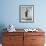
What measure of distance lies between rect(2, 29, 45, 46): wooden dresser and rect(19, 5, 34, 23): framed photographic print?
648 mm

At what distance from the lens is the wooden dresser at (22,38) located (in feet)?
12.1

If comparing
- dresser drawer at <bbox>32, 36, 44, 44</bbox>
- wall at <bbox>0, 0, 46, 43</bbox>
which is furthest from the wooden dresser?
wall at <bbox>0, 0, 46, 43</bbox>

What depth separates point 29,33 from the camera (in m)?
3.68

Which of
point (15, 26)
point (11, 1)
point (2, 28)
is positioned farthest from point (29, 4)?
point (2, 28)

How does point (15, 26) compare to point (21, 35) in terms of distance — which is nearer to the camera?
point (21, 35)

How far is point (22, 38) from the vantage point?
3691 millimetres

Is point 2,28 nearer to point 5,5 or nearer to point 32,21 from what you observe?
point 5,5

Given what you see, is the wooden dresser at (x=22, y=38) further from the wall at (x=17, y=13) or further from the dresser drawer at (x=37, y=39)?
the wall at (x=17, y=13)

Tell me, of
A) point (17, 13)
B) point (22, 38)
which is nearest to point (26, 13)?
point (17, 13)

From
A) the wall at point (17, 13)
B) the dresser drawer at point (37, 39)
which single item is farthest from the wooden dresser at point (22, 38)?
the wall at point (17, 13)

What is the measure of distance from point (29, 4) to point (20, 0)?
32 cm

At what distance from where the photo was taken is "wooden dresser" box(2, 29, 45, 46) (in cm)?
368

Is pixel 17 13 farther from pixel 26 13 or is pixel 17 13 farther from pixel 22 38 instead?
pixel 22 38

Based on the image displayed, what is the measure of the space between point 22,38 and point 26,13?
91 cm
